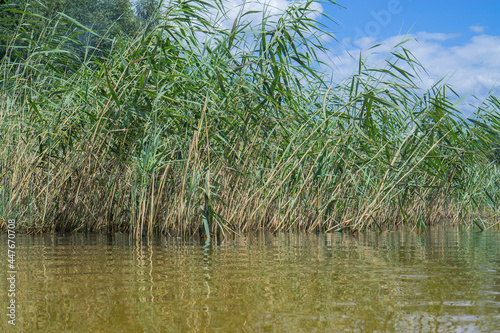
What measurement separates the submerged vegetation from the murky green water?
3.15ft

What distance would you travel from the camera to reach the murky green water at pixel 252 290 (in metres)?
1.38

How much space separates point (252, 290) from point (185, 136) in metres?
2.34

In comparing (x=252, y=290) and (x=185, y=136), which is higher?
(x=185, y=136)

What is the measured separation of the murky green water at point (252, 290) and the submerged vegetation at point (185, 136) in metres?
0.96

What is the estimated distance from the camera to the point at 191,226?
13.5 feet

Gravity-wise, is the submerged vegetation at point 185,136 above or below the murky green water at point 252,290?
above

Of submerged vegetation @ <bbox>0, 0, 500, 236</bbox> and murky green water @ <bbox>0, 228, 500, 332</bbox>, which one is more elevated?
Result: submerged vegetation @ <bbox>0, 0, 500, 236</bbox>

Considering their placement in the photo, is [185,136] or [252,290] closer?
[252,290]

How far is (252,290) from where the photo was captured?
5.99ft

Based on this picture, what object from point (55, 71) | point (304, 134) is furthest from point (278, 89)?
point (55, 71)

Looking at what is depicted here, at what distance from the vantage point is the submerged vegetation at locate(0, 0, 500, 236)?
12.7 feet

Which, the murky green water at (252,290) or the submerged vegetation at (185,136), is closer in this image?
the murky green water at (252,290)

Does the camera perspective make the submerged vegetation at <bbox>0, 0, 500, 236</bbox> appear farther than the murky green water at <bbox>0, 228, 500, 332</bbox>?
Yes

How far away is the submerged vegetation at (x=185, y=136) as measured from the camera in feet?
12.7
